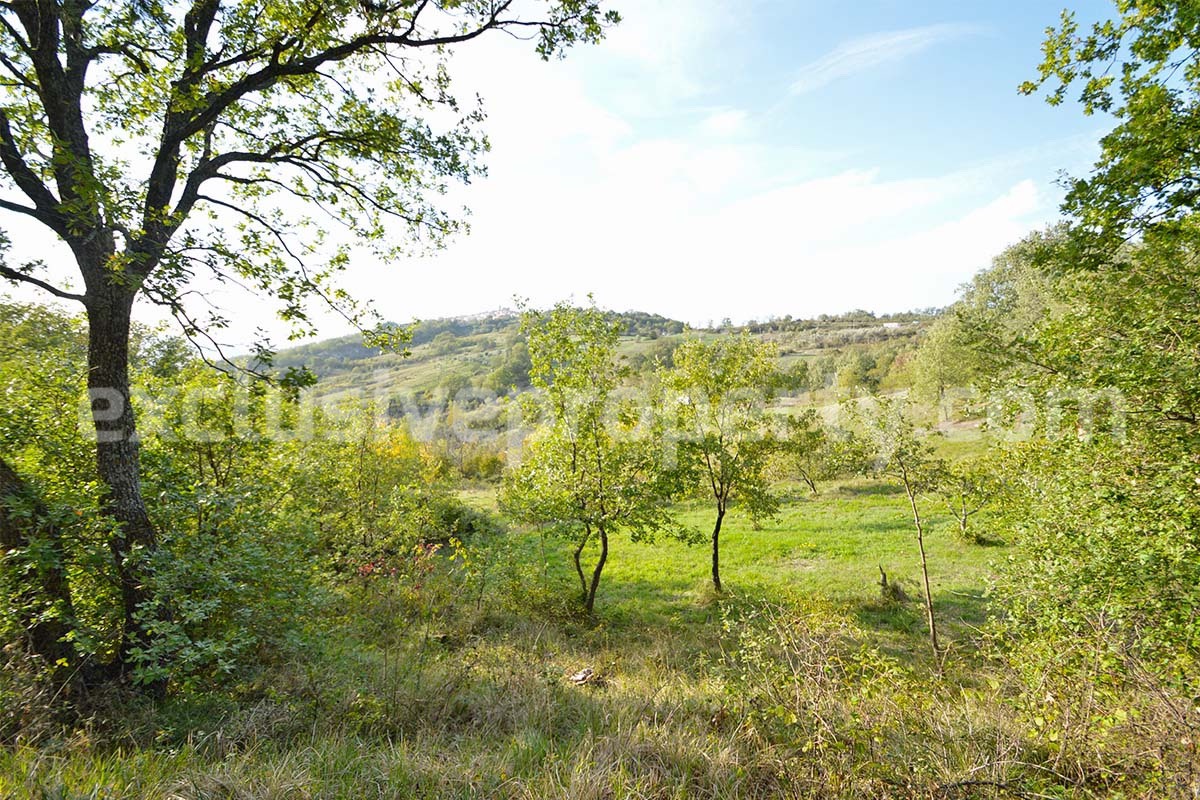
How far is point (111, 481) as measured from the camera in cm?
553

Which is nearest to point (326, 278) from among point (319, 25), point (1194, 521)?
point (319, 25)

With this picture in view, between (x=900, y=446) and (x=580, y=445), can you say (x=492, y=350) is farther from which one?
(x=900, y=446)

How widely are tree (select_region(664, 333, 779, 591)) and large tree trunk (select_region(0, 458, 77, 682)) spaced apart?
1214cm

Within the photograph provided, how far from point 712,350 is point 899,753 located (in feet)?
38.2

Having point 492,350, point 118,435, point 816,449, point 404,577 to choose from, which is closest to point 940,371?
point 816,449

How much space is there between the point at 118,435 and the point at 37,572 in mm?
1593

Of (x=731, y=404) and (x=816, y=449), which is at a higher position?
(x=731, y=404)

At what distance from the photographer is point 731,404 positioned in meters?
14.2

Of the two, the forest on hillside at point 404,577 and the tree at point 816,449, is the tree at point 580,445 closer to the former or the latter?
the forest on hillside at point 404,577

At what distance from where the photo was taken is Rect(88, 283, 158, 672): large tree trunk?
18.0 ft

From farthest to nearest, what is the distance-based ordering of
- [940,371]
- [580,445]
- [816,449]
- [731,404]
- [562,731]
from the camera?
[940,371] → [816,449] → [731,404] → [580,445] → [562,731]

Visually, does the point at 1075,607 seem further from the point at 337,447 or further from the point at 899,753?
the point at 337,447

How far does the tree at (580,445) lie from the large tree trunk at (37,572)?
747 cm

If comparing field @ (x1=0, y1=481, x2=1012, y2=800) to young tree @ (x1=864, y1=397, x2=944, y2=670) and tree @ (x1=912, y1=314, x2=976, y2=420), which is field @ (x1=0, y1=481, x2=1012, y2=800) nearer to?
young tree @ (x1=864, y1=397, x2=944, y2=670)
